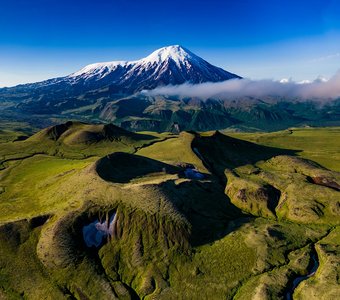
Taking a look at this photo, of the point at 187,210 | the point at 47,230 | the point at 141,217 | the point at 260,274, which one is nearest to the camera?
the point at 260,274

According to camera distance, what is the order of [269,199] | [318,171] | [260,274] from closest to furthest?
[260,274] < [269,199] < [318,171]

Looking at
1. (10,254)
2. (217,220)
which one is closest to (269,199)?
(217,220)

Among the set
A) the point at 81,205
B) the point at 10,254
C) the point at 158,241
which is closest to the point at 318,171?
the point at 158,241

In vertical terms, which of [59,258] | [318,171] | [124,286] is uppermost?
[59,258]

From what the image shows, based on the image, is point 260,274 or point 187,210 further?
point 187,210

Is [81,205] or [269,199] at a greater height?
[81,205]

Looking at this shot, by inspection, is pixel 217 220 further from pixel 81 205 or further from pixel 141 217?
pixel 81 205

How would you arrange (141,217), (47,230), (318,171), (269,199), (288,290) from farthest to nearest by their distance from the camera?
(318,171), (269,199), (141,217), (47,230), (288,290)

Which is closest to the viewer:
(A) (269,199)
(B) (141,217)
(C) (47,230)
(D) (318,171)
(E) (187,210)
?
(C) (47,230)

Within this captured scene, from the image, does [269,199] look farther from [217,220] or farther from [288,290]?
[288,290]
